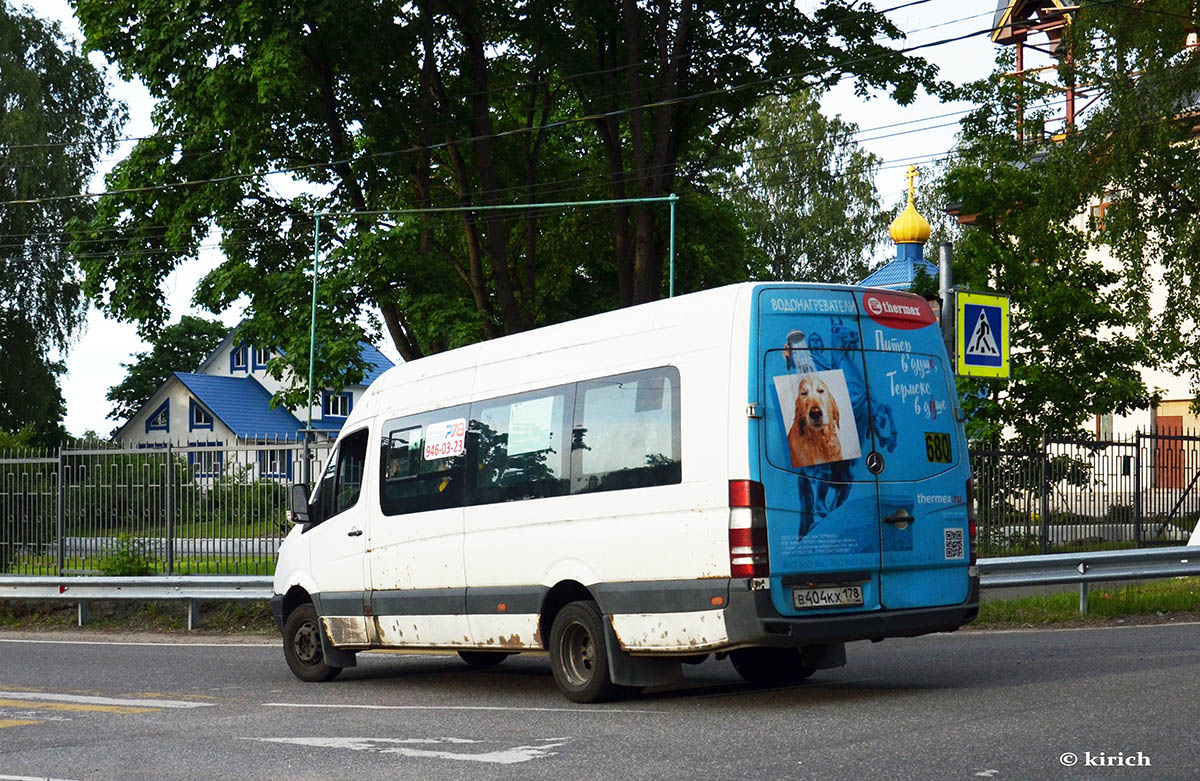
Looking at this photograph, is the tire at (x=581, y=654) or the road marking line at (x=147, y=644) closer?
the tire at (x=581, y=654)

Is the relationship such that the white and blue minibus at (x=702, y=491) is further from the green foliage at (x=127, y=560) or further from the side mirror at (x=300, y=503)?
the green foliage at (x=127, y=560)

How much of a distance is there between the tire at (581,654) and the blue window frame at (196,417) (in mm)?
68433

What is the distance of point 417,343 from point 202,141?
5.77 metres

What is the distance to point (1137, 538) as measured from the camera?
816 inches

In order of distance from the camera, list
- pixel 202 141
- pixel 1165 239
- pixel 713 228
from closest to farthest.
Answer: pixel 1165 239 → pixel 202 141 → pixel 713 228

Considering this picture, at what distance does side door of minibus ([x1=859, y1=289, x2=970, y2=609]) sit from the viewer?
9953mm

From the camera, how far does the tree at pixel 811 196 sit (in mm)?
63906

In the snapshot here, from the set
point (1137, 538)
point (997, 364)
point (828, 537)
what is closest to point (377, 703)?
point (828, 537)

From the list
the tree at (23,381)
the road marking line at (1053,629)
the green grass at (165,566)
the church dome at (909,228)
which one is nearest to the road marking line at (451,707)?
the road marking line at (1053,629)

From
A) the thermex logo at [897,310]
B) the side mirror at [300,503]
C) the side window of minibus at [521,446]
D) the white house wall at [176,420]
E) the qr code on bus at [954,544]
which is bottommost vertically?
the qr code on bus at [954,544]

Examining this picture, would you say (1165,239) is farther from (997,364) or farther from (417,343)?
(417,343)

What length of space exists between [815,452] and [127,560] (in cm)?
1299

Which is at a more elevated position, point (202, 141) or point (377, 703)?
point (202, 141)

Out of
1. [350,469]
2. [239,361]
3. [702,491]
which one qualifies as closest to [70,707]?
[350,469]
